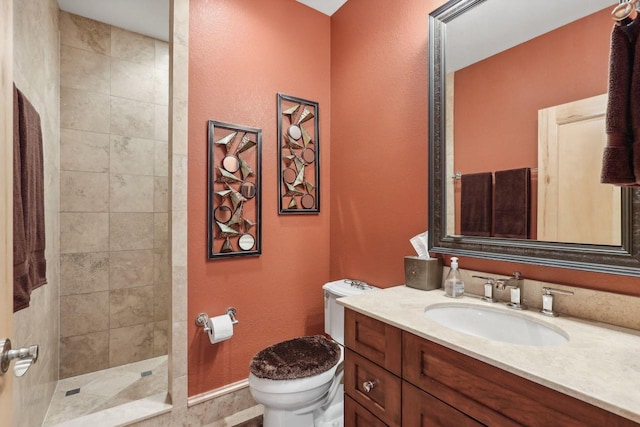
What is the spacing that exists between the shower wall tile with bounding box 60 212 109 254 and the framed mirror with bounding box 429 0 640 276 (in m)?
2.37

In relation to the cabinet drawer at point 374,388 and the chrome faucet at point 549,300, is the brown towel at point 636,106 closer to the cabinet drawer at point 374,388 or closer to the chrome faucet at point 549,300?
the chrome faucet at point 549,300

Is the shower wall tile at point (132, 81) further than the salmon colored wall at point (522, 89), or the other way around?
the shower wall tile at point (132, 81)

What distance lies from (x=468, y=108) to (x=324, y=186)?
1080mm

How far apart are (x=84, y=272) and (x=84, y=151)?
0.91 metres

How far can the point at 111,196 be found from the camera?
2328 mm

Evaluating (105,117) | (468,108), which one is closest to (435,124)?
(468,108)

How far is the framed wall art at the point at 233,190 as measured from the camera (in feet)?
5.70

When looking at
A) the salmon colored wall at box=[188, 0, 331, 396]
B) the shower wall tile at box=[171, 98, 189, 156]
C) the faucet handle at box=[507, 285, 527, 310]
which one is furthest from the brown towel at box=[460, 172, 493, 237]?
the shower wall tile at box=[171, 98, 189, 156]

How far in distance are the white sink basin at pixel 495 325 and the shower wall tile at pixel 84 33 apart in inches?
115

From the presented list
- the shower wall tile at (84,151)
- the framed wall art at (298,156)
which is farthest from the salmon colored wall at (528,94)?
the shower wall tile at (84,151)

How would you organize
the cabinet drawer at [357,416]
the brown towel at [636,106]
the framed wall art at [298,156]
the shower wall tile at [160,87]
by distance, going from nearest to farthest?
the brown towel at [636,106]
the cabinet drawer at [357,416]
the framed wall art at [298,156]
the shower wall tile at [160,87]

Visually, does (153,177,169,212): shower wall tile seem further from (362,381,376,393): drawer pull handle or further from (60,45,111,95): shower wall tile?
(362,381,376,393): drawer pull handle

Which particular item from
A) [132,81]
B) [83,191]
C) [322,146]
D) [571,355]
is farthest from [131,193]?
[571,355]

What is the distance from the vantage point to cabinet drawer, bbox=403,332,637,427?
2.09ft
